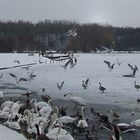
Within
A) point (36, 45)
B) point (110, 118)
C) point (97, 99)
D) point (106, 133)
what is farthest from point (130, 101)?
point (36, 45)

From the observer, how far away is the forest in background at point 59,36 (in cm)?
9900

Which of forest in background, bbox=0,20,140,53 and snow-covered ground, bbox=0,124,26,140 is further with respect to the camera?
forest in background, bbox=0,20,140,53

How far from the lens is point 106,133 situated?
11.5 meters

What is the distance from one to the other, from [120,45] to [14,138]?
101 metres

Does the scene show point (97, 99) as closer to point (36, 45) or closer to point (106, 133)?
point (106, 133)

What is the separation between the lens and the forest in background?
9900 cm

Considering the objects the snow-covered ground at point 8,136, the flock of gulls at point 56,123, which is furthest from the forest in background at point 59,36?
the snow-covered ground at point 8,136

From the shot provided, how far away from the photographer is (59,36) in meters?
108

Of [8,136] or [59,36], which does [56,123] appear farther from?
[59,36]

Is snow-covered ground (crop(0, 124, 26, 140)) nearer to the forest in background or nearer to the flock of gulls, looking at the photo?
the flock of gulls

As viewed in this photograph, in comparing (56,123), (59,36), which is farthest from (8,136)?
(59,36)

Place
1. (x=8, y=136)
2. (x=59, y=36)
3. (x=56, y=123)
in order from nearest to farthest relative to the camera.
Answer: (x=8, y=136)
(x=56, y=123)
(x=59, y=36)

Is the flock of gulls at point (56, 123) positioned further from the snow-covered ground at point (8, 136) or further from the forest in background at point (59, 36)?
the forest in background at point (59, 36)

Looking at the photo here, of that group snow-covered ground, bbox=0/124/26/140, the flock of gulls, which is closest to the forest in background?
the flock of gulls
